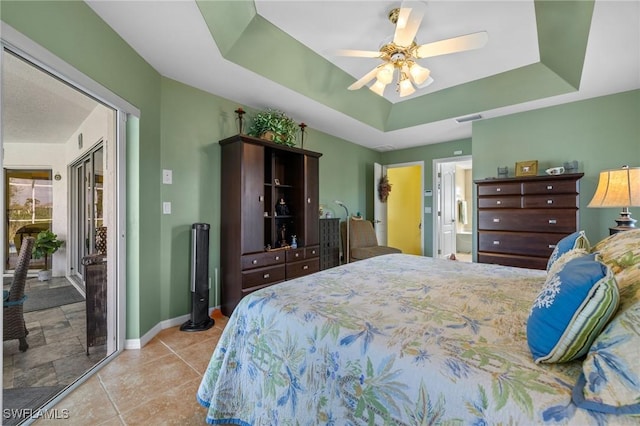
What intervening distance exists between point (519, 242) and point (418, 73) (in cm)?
230

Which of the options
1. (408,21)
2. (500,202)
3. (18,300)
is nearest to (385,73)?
(408,21)

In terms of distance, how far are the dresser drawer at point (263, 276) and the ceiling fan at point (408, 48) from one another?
2169 mm

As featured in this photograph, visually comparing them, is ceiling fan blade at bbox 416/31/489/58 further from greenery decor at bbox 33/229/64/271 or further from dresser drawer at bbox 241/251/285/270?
greenery decor at bbox 33/229/64/271

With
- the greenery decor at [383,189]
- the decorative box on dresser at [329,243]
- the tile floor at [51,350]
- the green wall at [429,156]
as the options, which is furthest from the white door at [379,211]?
the tile floor at [51,350]

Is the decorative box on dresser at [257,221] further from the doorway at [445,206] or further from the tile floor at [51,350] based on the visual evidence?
the doorway at [445,206]

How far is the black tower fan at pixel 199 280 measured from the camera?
2.66 metres

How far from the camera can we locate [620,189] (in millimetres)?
2328

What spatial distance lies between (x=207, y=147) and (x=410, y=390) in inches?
117

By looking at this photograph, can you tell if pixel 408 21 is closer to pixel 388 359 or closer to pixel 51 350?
pixel 388 359

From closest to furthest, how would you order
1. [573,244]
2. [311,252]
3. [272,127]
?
[573,244] < [272,127] < [311,252]

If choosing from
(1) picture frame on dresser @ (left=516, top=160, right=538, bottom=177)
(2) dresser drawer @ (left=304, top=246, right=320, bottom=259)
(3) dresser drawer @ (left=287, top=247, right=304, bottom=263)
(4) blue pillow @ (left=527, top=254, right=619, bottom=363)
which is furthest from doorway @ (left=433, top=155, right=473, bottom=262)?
(4) blue pillow @ (left=527, top=254, right=619, bottom=363)

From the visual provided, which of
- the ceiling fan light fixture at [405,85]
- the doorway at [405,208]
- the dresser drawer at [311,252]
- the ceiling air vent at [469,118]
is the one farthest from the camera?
the doorway at [405,208]

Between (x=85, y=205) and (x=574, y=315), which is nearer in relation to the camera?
(x=574, y=315)

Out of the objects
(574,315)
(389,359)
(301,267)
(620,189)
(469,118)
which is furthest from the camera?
(469,118)
